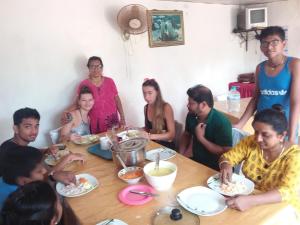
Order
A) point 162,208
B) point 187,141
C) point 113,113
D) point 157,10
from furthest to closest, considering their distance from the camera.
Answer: point 157,10, point 113,113, point 187,141, point 162,208

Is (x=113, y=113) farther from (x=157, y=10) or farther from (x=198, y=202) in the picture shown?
(x=198, y=202)

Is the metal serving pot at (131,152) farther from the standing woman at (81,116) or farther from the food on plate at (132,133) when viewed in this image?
the standing woman at (81,116)

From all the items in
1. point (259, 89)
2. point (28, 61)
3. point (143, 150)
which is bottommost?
point (143, 150)

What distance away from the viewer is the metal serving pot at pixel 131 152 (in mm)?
1389

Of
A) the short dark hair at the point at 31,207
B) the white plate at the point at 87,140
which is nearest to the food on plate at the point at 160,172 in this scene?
the short dark hair at the point at 31,207

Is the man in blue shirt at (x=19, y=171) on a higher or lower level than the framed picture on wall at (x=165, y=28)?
lower

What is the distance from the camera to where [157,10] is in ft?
10.5

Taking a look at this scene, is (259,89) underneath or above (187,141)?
above

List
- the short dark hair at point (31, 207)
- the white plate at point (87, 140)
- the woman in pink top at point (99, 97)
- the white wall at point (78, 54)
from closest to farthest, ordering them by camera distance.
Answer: the short dark hair at point (31, 207)
the white plate at point (87, 140)
the white wall at point (78, 54)
the woman in pink top at point (99, 97)

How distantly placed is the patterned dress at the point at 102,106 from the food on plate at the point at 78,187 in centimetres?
127

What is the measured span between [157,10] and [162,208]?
105 inches

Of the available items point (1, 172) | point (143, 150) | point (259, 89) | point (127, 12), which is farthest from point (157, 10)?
point (1, 172)

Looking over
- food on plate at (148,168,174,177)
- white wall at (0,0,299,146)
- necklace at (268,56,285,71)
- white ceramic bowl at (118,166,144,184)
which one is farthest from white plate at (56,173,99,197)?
white wall at (0,0,299,146)

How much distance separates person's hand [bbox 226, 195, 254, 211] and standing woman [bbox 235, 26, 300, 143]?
0.87 m
